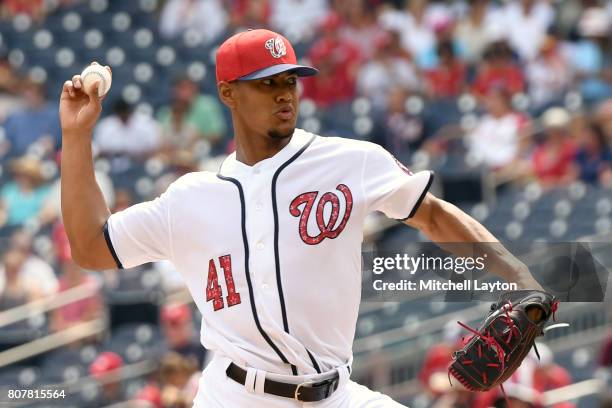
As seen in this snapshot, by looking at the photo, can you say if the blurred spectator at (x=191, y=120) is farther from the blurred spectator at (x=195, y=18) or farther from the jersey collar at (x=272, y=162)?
the jersey collar at (x=272, y=162)

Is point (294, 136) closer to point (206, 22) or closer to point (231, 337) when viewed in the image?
point (231, 337)

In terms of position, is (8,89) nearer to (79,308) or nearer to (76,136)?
(79,308)

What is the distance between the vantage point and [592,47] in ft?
39.7

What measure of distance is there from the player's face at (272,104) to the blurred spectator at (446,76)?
796 cm

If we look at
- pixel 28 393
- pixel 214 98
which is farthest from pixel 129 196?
pixel 28 393

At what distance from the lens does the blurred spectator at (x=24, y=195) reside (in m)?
10.3

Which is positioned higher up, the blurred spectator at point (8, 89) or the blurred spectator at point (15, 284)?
the blurred spectator at point (8, 89)

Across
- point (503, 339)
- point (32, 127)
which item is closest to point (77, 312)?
point (32, 127)

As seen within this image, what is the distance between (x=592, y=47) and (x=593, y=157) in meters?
2.16

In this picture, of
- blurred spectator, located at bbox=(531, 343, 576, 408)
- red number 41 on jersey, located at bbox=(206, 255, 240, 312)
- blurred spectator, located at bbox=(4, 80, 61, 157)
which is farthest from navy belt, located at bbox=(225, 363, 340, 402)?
blurred spectator, located at bbox=(4, 80, 61, 157)

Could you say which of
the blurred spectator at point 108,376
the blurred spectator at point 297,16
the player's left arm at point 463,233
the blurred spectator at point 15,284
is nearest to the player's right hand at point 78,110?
the player's left arm at point 463,233

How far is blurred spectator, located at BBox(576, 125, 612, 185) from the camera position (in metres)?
10.2

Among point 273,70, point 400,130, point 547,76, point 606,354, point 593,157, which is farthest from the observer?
point 547,76

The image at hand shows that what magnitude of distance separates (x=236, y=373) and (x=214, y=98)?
26.4ft
